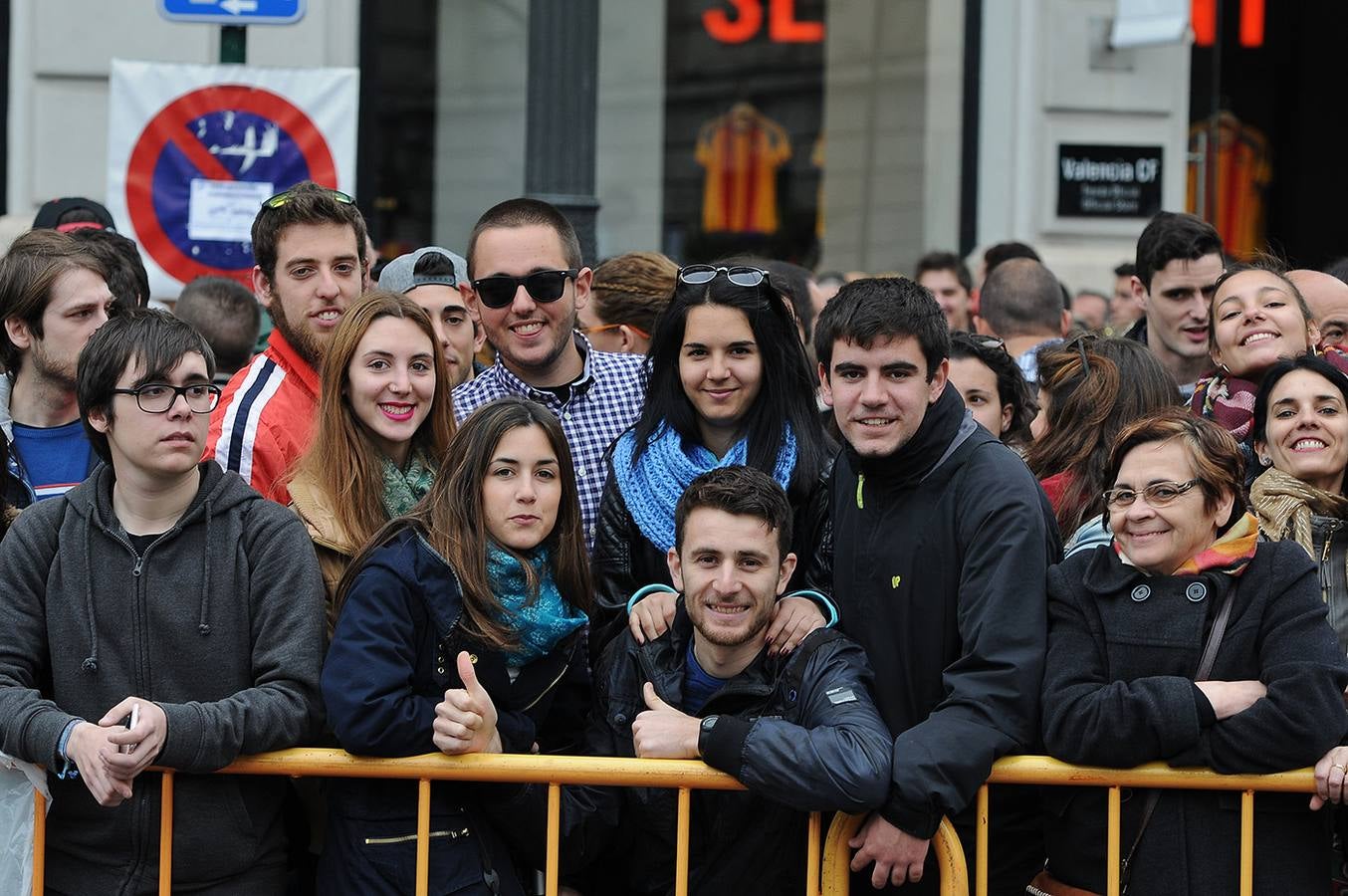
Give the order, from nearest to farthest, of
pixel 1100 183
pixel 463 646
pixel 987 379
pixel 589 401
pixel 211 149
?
pixel 463 646 → pixel 589 401 → pixel 987 379 → pixel 211 149 → pixel 1100 183

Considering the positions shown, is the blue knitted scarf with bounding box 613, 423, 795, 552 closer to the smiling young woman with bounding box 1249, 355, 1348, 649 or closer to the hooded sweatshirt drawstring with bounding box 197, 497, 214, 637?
the hooded sweatshirt drawstring with bounding box 197, 497, 214, 637

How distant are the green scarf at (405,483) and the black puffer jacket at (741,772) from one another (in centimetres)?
67

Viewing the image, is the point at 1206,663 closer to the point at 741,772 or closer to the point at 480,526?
the point at 741,772

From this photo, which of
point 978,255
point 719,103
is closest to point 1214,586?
point 978,255

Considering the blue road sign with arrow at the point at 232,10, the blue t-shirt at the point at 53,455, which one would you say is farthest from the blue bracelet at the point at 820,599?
the blue road sign with arrow at the point at 232,10

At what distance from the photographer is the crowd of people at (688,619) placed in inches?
147

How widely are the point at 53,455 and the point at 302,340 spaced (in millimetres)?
743

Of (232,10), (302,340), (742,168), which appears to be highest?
(742,168)

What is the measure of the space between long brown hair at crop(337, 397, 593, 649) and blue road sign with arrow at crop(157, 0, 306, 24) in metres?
2.54

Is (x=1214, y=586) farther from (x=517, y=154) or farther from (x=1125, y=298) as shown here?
(x=517, y=154)

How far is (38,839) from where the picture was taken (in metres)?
3.89

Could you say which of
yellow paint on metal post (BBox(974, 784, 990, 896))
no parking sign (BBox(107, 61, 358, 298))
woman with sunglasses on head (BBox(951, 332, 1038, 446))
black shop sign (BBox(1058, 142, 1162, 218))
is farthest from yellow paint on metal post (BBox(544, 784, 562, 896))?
black shop sign (BBox(1058, 142, 1162, 218))

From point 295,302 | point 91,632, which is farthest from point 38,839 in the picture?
point 295,302

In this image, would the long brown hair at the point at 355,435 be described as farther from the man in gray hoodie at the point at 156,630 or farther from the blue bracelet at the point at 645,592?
the blue bracelet at the point at 645,592
